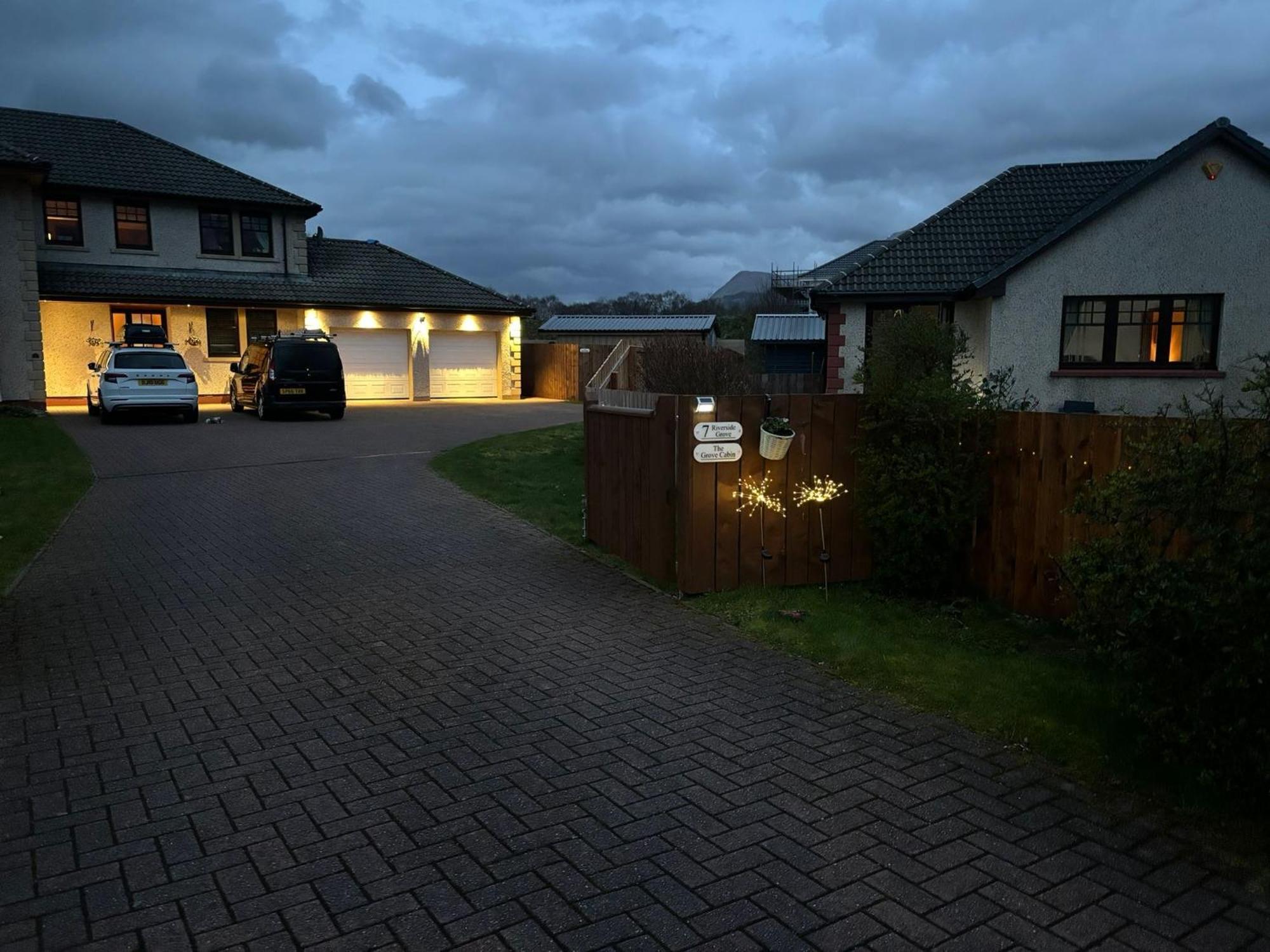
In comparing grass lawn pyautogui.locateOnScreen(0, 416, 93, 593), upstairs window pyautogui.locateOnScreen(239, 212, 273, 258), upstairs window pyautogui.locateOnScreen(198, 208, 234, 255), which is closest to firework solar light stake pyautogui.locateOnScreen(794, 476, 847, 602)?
grass lawn pyautogui.locateOnScreen(0, 416, 93, 593)

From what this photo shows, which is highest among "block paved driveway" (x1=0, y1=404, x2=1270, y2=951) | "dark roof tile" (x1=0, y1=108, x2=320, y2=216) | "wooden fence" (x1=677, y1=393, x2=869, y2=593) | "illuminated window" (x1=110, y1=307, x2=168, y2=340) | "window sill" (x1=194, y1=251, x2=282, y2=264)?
"dark roof tile" (x1=0, y1=108, x2=320, y2=216)

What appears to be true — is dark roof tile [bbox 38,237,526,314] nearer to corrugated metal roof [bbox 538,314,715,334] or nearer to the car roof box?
the car roof box

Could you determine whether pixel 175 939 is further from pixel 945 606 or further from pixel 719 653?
pixel 945 606

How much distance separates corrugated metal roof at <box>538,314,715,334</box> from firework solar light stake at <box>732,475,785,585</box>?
4670 cm

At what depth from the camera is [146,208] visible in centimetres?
2880

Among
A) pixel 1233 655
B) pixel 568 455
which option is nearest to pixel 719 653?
pixel 1233 655

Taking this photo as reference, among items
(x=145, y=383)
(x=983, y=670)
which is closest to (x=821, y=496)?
(x=983, y=670)

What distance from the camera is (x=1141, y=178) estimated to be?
17.0m

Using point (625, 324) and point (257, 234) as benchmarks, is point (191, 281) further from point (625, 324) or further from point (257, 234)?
point (625, 324)

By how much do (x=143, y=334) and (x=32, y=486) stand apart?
568 inches

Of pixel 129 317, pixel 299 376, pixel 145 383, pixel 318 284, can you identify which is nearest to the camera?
pixel 145 383

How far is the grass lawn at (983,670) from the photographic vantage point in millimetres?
4605

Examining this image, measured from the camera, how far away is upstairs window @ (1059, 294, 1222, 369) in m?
17.7

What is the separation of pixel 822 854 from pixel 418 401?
2972 cm
